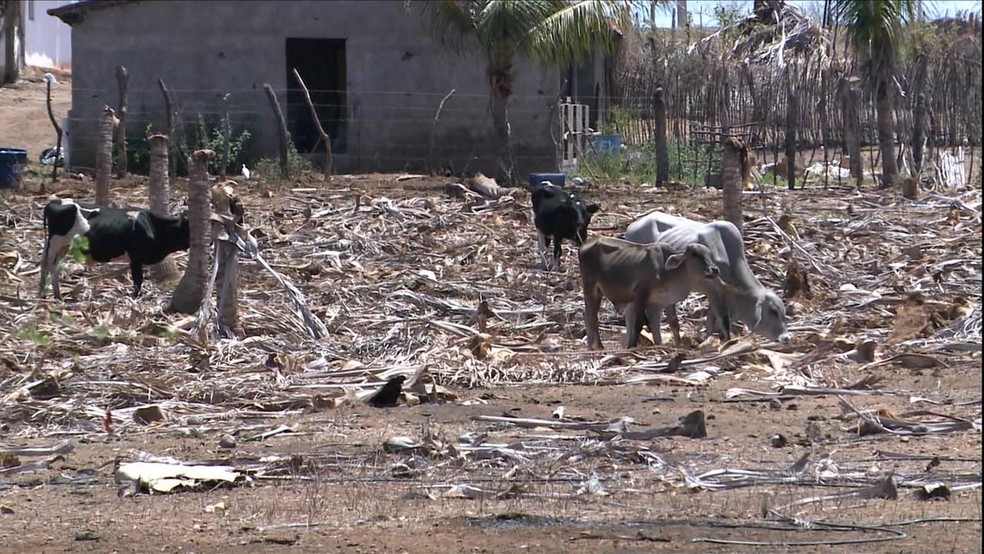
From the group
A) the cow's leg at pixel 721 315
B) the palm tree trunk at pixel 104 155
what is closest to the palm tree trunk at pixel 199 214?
the cow's leg at pixel 721 315

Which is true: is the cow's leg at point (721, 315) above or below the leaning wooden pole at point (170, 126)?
below

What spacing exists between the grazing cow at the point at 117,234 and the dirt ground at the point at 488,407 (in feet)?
1.29

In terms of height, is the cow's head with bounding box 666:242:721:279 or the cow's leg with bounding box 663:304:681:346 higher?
the cow's head with bounding box 666:242:721:279

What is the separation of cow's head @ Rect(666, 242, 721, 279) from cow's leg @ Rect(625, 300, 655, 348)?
41 centimetres

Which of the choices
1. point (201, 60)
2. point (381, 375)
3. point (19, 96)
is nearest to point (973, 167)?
point (201, 60)

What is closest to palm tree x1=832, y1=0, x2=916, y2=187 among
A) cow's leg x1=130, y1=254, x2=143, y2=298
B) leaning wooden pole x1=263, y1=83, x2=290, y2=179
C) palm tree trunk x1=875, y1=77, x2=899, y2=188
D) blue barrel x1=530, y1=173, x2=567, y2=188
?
palm tree trunk x1=875, y1=77, x2=899, y2=188

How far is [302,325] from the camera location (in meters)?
12.7

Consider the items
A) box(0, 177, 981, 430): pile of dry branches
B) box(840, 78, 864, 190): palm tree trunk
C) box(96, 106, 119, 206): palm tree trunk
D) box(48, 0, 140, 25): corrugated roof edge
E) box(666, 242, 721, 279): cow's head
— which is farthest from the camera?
box(48, 0, 140, 25): corrugated roof edge

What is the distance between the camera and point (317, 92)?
27.6 meters

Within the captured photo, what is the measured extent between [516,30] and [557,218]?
7494 millimetres

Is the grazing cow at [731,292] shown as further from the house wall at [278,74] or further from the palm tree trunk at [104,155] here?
the house wall at [278,74]

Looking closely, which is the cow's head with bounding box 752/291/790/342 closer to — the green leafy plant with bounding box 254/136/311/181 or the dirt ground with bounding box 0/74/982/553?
the dirt ground with bounding box 0/74/982/553

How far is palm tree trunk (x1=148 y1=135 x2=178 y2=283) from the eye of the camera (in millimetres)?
14653

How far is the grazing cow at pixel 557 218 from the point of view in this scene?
16406mm
